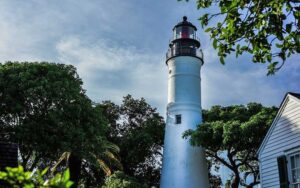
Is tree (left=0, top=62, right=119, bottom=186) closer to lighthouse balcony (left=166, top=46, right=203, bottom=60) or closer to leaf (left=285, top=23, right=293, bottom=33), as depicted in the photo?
lighthouse balcony (left=166, top=46, right=203, bottom=60)

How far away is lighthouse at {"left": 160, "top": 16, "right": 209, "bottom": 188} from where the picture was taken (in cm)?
2938

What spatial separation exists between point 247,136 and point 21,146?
13.8 meters

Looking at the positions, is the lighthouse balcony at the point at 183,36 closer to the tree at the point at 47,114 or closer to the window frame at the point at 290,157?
the tree at the point at 47,114

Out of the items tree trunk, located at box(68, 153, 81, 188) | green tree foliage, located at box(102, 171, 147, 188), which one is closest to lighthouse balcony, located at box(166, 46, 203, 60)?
green tree foliage, located at box(102, 171, 147, 188)

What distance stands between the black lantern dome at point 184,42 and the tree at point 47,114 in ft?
27.1

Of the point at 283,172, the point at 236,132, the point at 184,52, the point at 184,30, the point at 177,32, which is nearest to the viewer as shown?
the point at 283,172

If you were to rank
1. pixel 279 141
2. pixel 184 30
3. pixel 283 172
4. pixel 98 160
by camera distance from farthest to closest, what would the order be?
pixel 184 30, pixel 98 160, pixel 279 141, pixel 283 172

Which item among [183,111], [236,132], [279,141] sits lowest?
[279,141]

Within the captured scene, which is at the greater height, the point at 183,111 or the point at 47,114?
the point at 183,111

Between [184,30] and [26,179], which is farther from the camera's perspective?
[184,30]

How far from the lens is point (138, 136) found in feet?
108

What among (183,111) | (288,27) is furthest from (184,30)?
(288,27)

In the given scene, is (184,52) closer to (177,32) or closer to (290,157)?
(177,32)

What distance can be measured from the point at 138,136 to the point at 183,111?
14.5 ft
